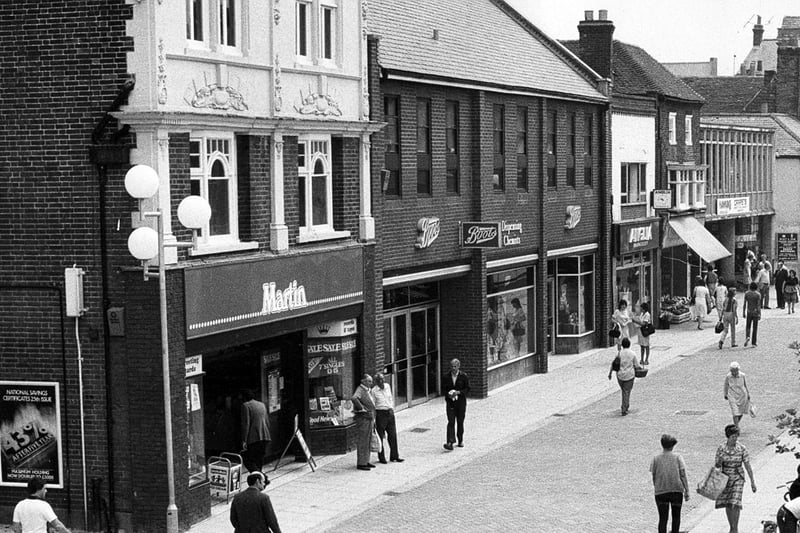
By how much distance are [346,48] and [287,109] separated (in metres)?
2.59

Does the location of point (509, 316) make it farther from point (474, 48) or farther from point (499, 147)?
point (474, 48)

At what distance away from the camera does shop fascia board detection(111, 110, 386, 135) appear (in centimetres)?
1897

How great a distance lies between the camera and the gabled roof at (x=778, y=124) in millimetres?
61562

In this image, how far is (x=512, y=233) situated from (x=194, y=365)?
14289 millimetres

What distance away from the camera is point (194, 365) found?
20.2 m

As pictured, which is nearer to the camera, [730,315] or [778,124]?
[730,315]

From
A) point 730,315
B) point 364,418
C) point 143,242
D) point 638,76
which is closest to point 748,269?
point 638,76

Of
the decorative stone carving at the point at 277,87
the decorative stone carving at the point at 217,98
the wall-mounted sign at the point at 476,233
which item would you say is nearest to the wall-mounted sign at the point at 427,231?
the wall-mounted sign at the point at 476,233

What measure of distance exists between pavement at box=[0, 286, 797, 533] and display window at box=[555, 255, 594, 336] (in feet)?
9.98

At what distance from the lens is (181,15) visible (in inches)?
771

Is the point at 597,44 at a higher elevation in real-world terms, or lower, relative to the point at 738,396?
higher

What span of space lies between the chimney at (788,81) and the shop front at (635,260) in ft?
98.1

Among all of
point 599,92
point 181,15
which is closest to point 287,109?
point 181,15

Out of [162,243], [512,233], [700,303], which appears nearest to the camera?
[162,243]
